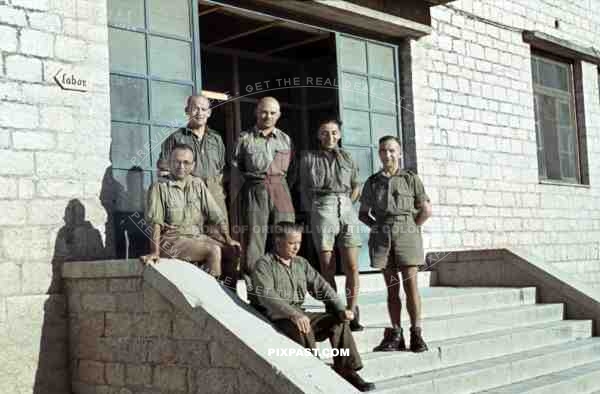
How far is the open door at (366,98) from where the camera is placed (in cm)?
905

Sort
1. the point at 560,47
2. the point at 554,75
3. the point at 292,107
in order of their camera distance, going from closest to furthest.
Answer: the point at 292,107
the point at 560,47
the point at 554,75

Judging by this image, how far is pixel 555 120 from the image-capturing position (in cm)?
1216

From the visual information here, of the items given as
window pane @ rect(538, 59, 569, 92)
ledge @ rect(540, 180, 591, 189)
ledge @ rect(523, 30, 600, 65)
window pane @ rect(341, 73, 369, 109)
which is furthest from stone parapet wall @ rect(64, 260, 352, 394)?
window pane @ rect(538, 59, 569, 92)

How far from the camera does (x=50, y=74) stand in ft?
20.6

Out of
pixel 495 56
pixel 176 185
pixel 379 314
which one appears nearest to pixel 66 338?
pixel 176 185

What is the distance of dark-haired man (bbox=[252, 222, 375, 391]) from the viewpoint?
4.94 meters

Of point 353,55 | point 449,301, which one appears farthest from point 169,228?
point 353,55

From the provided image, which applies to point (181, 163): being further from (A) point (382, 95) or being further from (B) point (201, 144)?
(A) point (382, 95)

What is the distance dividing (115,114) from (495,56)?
6.04m

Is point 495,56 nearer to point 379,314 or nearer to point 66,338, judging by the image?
point 379,314

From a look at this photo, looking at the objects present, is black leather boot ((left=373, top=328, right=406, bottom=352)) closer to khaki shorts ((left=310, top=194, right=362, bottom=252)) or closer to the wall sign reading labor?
khaki shorts ((left=310, top=194, right=362, bottom=252))

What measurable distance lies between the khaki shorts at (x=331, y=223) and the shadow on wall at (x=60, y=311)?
5.88 ft

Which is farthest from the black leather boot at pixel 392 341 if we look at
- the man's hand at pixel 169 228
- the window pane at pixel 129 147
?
the window pane at pixel 129 147

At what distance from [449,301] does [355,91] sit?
2.84 metres
